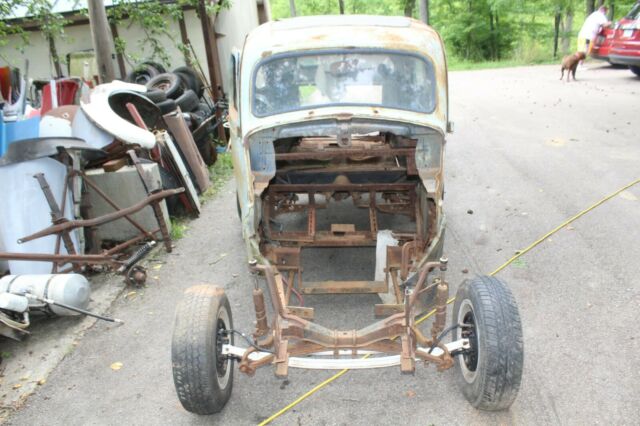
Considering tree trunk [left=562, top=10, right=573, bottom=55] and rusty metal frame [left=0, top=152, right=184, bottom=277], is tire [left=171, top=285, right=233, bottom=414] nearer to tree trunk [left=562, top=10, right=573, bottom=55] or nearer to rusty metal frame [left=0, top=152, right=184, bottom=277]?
rusty metal frame [left=0, top=152, right=184, bottom=277]

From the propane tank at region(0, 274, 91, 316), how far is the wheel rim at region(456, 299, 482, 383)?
10.4 feet

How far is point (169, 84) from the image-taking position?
9398 millimetres

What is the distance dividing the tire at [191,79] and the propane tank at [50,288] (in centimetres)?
699

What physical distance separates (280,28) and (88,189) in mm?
2870

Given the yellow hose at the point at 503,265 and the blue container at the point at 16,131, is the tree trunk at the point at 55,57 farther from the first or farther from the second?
the yellow hose at the point at 503,265

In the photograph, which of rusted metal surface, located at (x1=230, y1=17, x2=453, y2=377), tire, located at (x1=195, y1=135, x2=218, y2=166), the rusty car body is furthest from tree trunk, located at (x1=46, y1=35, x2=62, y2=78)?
the rusty car body

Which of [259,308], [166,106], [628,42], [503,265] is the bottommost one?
[503,265]

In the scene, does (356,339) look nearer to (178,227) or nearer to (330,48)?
(330,48)

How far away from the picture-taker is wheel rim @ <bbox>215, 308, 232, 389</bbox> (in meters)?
3.18

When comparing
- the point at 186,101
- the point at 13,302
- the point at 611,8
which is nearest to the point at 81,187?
the point at 13,302

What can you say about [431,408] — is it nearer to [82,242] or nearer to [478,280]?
[478,280]

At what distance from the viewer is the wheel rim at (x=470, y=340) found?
3.06 meters

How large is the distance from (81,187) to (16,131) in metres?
0.98

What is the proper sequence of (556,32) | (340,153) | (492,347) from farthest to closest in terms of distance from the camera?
(556,32) < (340,153) < (492,347)
